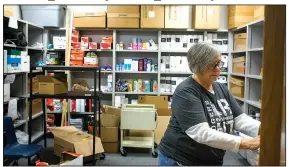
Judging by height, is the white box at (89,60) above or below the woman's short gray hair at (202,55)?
above

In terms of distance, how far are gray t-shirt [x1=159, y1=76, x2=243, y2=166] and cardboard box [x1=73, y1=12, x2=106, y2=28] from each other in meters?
3.39

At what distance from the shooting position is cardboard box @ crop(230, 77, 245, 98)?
434 cm

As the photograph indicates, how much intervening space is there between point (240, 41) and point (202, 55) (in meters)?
3.26

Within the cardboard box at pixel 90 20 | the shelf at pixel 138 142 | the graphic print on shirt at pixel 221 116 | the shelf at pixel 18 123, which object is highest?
the cardboard box at pixel 90 20

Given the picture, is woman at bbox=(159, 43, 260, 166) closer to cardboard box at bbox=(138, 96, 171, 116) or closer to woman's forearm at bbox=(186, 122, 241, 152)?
woman's forearm at bbox=(186, 122, 241, 152)

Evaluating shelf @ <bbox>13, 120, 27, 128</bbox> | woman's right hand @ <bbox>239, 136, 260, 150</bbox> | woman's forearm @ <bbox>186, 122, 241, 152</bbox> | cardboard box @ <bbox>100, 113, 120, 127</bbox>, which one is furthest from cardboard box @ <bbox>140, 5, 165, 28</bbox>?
woman's right hand @ <bbox>239, 136, 260, 150</bbox>

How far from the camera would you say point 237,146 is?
120 centimetres

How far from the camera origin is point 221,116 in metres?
1.44

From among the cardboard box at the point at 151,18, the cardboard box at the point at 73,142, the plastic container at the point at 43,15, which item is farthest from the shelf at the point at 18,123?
the cardboard box at the point at 151,18

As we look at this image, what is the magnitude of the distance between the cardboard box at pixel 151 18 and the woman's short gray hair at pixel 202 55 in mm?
3229

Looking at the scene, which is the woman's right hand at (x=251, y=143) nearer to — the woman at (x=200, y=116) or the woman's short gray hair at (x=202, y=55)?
the woman at (x=200, y=116)

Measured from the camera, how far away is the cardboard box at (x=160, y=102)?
173 inches
